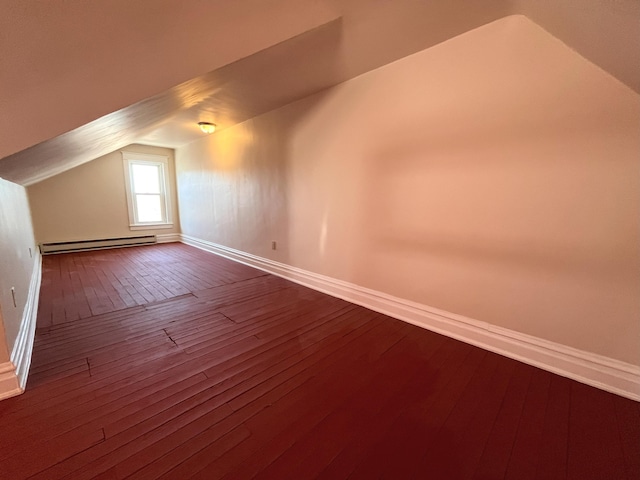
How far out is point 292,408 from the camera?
4.50 ft

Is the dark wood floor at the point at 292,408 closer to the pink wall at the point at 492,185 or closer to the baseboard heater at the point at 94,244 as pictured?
the pink wall at the point at 492,185

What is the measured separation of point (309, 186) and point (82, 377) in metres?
2.50

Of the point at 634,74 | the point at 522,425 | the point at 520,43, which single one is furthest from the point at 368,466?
the point at 520,43

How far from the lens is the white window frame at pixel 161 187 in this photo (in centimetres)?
563

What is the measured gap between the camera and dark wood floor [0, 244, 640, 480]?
3.55ft

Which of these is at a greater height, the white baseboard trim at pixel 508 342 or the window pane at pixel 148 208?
the window pane at pixel 148 208

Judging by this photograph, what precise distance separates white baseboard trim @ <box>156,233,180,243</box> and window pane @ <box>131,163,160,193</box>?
1.07m

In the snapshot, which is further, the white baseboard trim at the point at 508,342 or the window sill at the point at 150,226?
the window sill at the point at 150,226

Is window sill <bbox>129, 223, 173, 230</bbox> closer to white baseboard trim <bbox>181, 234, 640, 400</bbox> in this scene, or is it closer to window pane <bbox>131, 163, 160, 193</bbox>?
window pane <bbox>131, 163, 160, 193</bbox>

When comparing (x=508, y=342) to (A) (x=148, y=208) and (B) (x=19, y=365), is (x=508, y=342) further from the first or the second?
(A) (x=148, y=208)

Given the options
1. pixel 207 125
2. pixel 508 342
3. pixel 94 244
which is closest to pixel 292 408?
pixel 508 342

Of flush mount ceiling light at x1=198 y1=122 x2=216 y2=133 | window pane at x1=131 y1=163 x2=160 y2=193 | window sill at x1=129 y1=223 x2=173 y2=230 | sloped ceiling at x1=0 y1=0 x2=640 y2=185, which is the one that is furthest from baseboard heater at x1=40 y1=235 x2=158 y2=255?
sloped ceiling at x1=0 y1=0 x2=640 y2=185

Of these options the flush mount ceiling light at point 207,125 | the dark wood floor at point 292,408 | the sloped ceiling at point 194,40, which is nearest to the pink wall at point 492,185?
the sloped ceiling at point 194,40

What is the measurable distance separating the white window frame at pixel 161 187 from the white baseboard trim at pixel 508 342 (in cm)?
504
